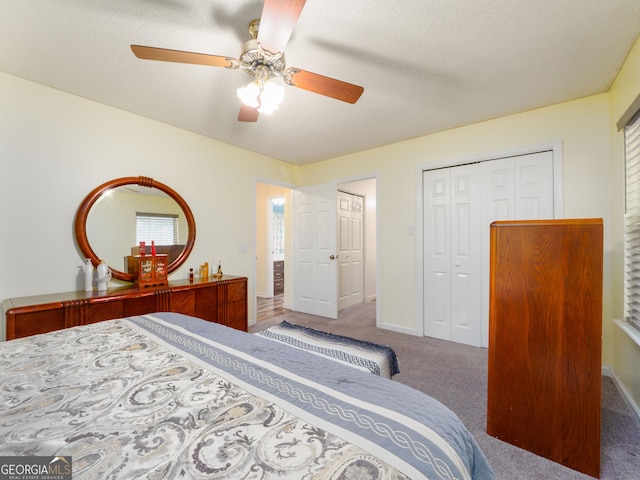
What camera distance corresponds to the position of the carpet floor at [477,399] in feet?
4.77

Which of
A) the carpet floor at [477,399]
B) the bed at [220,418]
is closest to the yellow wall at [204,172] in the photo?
the carpet floor at [477,399]

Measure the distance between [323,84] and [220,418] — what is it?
181 centimetres

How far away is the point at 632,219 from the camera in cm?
198

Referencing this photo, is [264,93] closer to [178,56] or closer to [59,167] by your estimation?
[178,56]

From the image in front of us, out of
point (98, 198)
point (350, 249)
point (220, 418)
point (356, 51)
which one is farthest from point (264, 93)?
point (350, 249)

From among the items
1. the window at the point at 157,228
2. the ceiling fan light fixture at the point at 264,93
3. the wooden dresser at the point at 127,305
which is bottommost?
the wooden dresser at the point at 127,305

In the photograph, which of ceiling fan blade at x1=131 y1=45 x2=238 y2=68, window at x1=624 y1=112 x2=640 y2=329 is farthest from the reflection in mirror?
window at x1=624 y1=112 x2=640 y2=329

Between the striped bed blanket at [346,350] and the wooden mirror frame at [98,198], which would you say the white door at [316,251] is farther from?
the striped bed blanket at [346,350]

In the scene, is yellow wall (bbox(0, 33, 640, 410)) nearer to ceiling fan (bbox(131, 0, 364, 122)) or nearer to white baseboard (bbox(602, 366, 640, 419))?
white baseboard (bbox(602, 366, 640, 419))

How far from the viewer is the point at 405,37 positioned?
1.80m

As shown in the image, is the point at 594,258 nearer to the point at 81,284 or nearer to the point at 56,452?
the point at 56,452

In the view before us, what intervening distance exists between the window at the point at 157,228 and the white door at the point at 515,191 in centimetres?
352

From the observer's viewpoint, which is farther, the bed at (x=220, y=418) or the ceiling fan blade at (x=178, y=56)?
the ceiling fan blade at (x=178, y=56)

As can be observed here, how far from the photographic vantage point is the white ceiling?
1.59 meters
